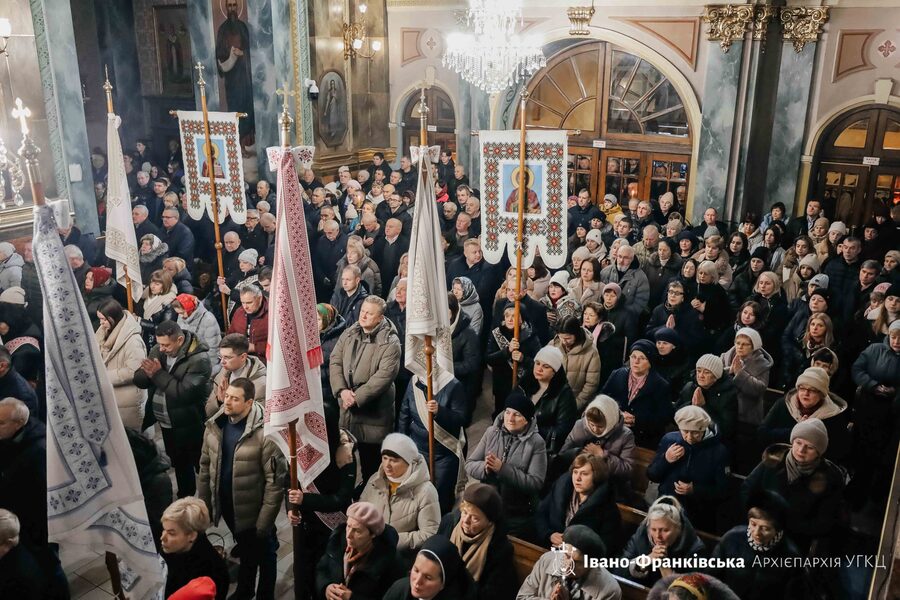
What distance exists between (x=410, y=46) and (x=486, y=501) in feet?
51.4

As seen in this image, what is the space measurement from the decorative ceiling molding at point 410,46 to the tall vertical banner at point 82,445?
14806mm

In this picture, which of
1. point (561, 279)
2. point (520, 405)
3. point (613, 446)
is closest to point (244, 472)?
point (520, 405)

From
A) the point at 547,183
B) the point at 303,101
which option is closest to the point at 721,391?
the point at 547,183

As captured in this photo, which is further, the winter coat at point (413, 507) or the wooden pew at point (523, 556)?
the winter coat at point (413, 507)

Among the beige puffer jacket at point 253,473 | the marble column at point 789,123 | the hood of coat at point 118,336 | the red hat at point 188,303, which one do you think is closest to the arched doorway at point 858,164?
the marble column at point 789,123

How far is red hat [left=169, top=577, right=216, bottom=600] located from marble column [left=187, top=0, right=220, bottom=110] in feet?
44.4

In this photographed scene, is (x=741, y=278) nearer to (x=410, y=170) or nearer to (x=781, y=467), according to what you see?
(x=781, y=467)

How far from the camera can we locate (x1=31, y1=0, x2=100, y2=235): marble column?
10406 mm

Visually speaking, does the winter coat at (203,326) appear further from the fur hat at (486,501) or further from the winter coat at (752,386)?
the winter coat at (752,386)

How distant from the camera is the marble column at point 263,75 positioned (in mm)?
14844

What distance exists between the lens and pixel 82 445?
4043 millimetres

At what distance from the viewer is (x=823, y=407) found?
538 centimetres

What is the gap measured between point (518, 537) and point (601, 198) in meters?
12.1

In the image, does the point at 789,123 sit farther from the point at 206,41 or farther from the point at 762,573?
the point at 206,41
